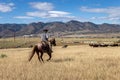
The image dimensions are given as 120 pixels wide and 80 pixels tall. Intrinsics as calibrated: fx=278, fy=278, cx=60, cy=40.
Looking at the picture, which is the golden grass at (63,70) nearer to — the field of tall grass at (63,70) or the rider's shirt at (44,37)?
the field of tall grass at (63,70)

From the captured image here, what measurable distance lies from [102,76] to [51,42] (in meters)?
10.1

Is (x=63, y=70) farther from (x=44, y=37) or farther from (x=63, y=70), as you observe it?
(x=44, y=37)

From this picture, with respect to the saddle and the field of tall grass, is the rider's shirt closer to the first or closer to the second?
the saddle

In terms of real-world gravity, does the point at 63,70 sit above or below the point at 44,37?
below

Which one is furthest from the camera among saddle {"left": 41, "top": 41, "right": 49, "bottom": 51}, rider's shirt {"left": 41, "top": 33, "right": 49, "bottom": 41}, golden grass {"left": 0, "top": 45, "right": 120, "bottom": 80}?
rider's shirt {"left": 41, "top": 33, "right": 49, "bottom": 41}

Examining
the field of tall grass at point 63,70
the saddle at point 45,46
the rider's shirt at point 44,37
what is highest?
the rider's shirt at point 44,37

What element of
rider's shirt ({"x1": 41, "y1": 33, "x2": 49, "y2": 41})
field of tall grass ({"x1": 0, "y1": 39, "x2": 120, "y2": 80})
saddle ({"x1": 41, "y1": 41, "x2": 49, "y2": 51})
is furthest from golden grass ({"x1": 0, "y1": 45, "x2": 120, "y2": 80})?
rider's shirt ({"x1": 41, "y1": 33, "x2": 49, "y2": 41})

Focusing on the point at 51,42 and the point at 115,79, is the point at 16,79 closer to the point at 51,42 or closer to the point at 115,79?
the point at 115,79

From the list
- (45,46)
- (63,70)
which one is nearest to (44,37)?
(45,46)

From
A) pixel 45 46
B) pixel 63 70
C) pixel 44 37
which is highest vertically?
pixel 44 37

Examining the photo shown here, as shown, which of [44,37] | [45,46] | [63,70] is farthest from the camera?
[44,37]

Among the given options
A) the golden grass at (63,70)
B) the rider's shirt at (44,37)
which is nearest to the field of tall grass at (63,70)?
the golden grass at (63,70)

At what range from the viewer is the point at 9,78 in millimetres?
9758

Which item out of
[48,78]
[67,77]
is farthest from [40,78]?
[67,77]
